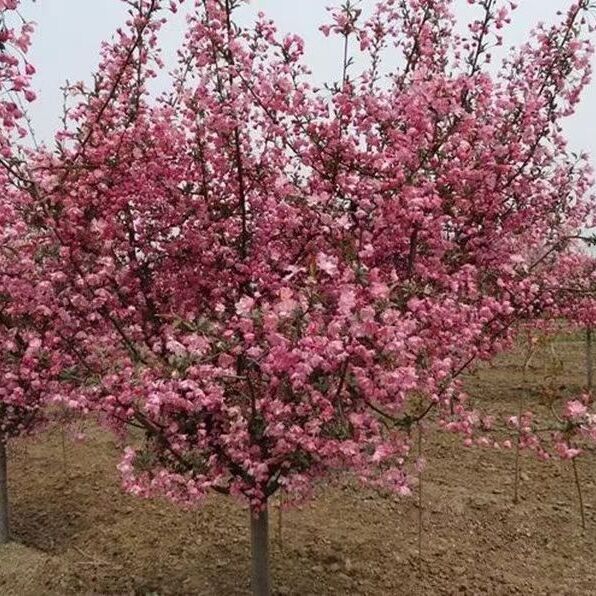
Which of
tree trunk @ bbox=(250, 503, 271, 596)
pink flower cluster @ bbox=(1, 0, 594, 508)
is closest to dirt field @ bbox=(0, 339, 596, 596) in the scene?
tree trunk @ bbox=(250, 503, 271, 596)

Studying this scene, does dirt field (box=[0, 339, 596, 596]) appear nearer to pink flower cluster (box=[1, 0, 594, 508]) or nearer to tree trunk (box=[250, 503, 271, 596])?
tree trunk (box=[250, 503, 271, 596])

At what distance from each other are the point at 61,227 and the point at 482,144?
324 centimetres

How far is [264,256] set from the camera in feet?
16.4

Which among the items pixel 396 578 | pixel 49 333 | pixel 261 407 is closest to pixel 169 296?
pixel 49 333

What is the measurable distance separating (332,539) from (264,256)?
406cm

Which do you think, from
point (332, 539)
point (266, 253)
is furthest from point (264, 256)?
point (332, 539)

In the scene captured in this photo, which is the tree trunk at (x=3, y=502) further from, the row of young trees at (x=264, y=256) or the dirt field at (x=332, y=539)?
the row of young trees at (x=264, y=256)

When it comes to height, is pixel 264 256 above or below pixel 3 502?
above

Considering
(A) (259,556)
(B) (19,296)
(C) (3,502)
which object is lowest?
(A) (259,556)

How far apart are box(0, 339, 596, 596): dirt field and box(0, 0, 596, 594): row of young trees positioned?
4.83 feet

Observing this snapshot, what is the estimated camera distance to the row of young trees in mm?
4062

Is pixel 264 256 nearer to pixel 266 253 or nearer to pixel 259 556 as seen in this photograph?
pixel 266 253

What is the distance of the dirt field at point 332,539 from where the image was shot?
263 inches

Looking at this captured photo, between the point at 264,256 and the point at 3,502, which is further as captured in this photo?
the point at 3,502
